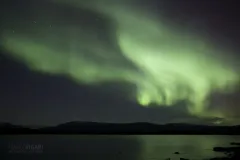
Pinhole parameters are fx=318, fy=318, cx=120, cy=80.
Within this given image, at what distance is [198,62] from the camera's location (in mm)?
3064

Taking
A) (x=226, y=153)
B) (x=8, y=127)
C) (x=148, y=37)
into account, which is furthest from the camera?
(x=226, y=153)

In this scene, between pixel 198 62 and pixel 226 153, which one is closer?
pixel 198 62

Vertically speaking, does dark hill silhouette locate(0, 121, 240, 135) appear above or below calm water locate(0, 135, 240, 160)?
above

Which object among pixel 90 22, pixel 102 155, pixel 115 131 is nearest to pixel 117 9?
pixel 90 22

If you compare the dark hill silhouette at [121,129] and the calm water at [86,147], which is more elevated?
the dark hill silhouette at [121,129]

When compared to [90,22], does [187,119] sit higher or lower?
lower

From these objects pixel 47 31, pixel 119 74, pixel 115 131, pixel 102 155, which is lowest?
pixel 102 155

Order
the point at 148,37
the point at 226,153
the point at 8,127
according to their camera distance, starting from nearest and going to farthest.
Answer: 1. the point at 8,127
2. the point at 148,37
3. the point at 226,153

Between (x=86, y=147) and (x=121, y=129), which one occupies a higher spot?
(x=121, y=129)

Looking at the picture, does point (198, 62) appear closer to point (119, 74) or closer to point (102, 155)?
point (119, 74)

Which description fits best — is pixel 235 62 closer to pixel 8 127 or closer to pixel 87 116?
pixel 87 116

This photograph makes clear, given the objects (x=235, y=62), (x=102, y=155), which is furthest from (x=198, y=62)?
(x=102, y=155)

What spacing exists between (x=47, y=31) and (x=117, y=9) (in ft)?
2.24

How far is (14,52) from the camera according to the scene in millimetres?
2881
